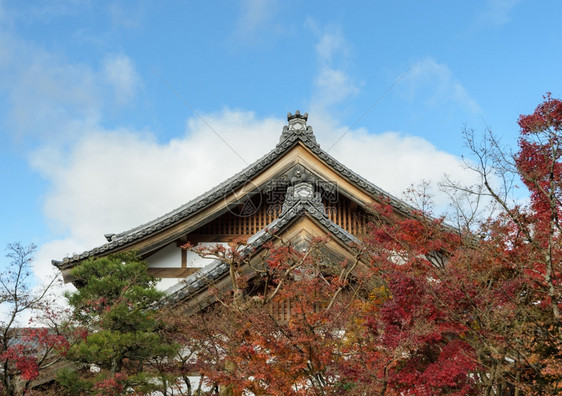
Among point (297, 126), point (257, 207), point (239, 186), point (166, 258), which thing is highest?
point (297, 126)

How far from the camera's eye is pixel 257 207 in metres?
13.8

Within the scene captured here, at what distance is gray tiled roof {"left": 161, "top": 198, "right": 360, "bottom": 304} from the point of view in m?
9.85

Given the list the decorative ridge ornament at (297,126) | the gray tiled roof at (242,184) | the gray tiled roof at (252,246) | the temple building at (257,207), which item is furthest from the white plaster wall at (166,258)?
the decorative ridge ornament at (297,126)

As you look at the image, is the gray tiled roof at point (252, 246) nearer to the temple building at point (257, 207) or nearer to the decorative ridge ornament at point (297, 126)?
the temple building at point (257, 207)

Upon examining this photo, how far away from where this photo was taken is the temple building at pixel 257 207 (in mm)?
12117

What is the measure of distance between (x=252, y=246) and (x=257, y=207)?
3.81 meters

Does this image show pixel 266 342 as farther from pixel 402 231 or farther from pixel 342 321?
pixel 402 231

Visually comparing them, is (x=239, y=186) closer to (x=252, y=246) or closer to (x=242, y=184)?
(x=242, y=184)

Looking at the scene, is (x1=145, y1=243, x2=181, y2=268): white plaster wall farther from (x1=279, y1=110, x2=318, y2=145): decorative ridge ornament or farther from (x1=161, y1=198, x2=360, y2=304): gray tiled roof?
(x1=279, y1=110, x2=318, y2=145): decorative ridge ornament

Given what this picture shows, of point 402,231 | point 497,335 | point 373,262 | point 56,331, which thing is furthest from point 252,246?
point 497,335

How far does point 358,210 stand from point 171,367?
6.99 m

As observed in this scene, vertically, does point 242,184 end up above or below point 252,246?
above

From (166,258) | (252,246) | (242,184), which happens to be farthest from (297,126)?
(252,246)

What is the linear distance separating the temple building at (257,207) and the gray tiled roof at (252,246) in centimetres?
14
